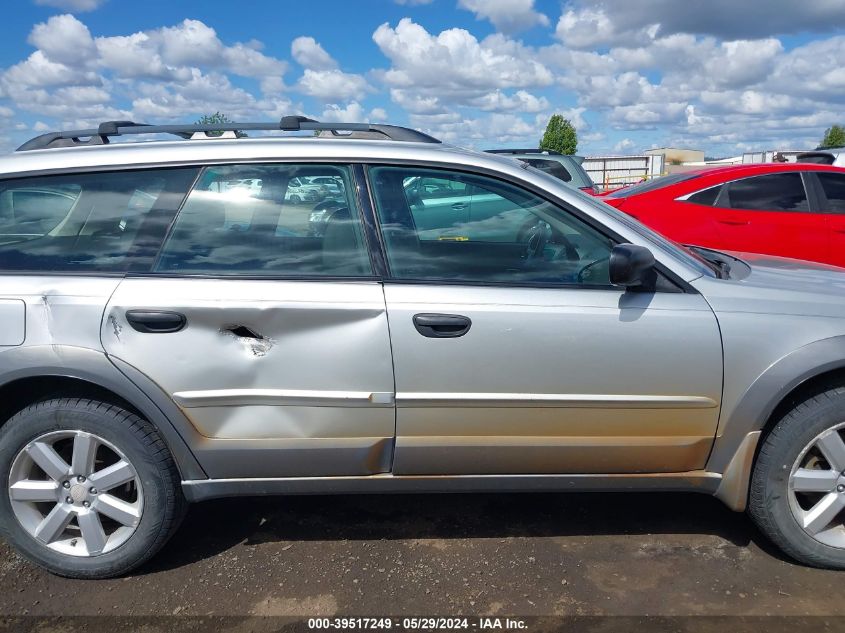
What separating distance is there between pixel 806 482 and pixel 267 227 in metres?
2.38

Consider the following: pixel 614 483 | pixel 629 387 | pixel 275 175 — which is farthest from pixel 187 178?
pixel 614 483

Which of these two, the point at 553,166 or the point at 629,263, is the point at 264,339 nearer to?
the point at 629,263

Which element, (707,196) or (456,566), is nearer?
(456,566)

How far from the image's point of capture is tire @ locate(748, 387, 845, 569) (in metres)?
2.71

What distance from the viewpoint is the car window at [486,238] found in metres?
2.77

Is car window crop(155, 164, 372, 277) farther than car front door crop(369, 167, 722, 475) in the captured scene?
Yes

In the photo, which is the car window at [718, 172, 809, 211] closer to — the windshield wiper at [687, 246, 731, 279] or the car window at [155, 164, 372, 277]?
the windshield wiper at [687, 246, 731, 279]

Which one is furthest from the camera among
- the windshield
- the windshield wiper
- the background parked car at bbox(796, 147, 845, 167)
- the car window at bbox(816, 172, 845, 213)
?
the background parked car at bbox(796, 147, 845, 167)

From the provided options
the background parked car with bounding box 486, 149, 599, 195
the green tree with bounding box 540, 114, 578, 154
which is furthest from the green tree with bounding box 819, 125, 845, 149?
the background parked car with bounding box 486, 149, 599, 195

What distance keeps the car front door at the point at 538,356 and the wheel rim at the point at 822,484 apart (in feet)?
1.28

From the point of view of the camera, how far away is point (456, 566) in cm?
295

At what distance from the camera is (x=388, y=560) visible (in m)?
3.01

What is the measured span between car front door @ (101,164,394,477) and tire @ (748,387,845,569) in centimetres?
152

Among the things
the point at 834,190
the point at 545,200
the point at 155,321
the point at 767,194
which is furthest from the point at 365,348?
the point at 834,190
